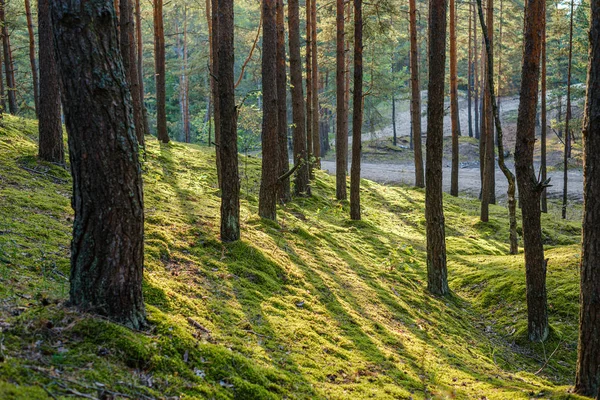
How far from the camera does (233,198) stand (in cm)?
793

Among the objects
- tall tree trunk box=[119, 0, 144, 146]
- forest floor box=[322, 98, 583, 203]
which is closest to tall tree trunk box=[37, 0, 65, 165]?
tall tree trunk box=[119, 0, 144, 146]

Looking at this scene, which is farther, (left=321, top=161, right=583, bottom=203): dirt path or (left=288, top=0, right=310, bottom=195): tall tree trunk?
(left=321, top=161, right=583, bottom=203): dirt path

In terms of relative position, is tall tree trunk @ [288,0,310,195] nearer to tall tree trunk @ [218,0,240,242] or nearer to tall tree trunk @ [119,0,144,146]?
tall tree trunk @ [119,0,144,146]

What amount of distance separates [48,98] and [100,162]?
24.3ft

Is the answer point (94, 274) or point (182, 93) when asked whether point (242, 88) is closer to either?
point (182, 93)

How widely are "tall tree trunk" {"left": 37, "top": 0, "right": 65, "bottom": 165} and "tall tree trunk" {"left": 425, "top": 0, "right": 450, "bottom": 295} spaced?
7218mm

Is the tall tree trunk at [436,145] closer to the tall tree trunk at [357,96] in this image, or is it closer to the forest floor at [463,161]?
the tall tree trunk at [357,96]

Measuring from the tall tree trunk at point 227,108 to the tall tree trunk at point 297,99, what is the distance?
650 centimetres

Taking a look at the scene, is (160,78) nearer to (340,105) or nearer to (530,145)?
(340,105)

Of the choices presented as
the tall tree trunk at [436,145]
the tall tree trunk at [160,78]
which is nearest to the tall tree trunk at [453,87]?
the tall tree trunk at [160,78]

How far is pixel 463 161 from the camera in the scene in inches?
1704

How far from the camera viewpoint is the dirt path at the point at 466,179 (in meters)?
29.2

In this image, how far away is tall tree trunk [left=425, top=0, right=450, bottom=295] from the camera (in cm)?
891

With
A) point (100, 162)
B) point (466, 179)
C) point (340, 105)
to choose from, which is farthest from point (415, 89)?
point (100, 162)
